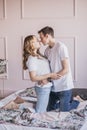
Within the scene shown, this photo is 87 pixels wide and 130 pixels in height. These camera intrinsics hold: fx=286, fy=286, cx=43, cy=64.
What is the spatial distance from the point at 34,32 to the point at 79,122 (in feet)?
6.96

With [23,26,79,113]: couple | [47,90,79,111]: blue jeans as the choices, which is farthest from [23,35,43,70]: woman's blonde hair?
[47,90,79,111]: blue jeans

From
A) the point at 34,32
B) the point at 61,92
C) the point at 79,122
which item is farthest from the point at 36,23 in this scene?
the point at 79,122

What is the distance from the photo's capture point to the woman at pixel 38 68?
104 inches

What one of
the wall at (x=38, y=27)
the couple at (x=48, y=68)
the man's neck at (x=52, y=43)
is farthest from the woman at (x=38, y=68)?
the wall at (x=38, y=27)

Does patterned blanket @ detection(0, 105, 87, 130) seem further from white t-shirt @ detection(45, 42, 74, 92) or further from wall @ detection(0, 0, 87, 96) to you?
wall @ detection(0, 0, 87, 96)

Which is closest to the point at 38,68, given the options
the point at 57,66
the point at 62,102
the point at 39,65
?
the point at 39,65

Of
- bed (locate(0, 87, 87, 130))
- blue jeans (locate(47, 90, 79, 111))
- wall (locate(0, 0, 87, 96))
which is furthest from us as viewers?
wall (locate(0, 0, 87, 96))

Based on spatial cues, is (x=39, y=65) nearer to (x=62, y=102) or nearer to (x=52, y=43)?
(x=52, y=43)

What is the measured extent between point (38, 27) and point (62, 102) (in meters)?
1.80

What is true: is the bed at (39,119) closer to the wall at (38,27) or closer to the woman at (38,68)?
the woman at (38,68)

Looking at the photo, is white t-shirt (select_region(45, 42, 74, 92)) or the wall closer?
white t-shirt (select_region(45, 42, 74, 92))

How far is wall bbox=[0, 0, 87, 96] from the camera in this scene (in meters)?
4.19

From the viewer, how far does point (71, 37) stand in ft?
13.9

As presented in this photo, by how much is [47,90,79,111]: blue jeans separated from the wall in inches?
53.9
